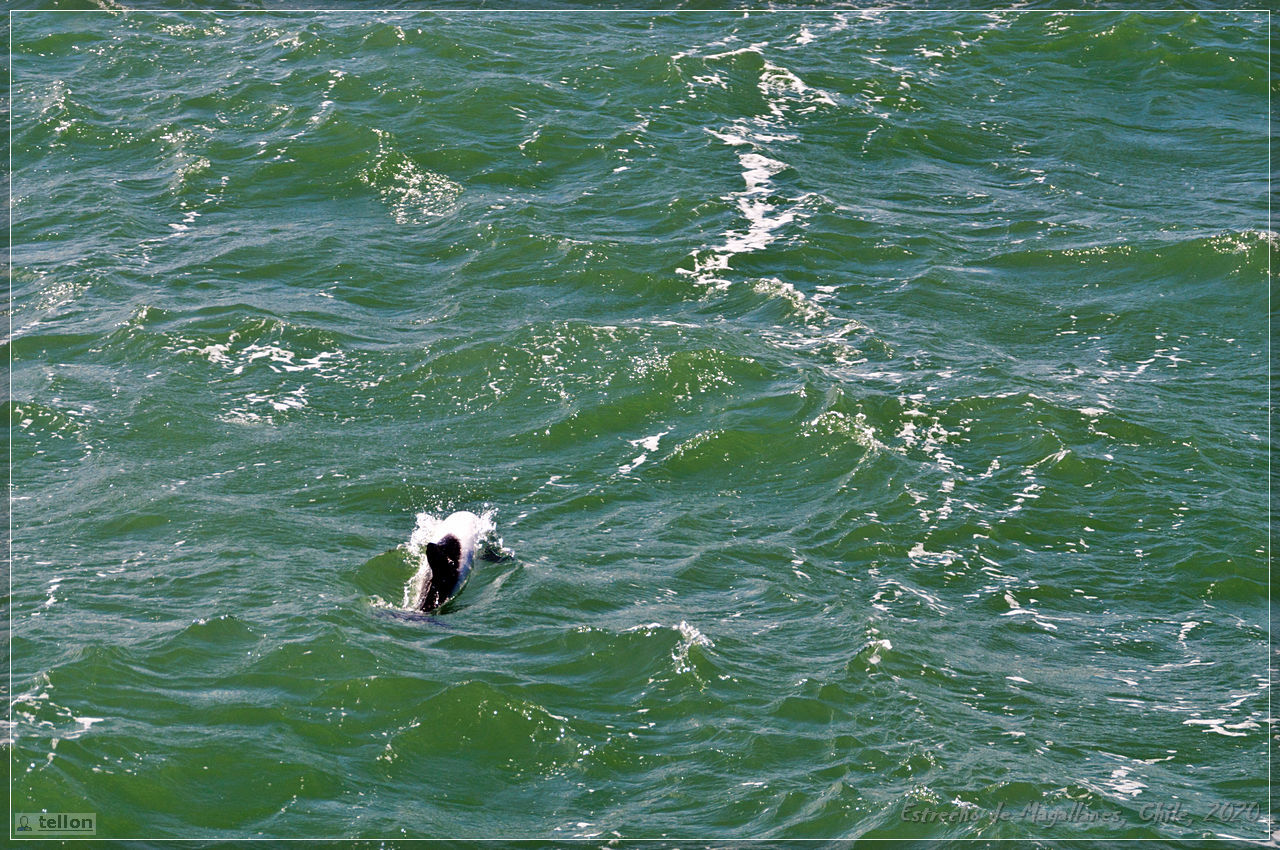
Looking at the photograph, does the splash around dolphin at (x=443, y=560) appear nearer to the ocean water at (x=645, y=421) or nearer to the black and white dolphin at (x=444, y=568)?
the black and white dolphin at (x=444, y=568)

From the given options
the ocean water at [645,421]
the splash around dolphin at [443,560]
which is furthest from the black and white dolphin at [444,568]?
the ocean water at [645,421]

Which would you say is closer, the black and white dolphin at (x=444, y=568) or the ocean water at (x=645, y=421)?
the ocean water at (x=645, y=421)

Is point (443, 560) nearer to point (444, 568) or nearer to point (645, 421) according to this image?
point (444, 568)

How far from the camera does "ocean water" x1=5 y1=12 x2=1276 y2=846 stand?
20875mm

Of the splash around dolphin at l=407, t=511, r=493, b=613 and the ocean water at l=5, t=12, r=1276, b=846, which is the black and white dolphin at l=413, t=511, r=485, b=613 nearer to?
the splash around dolphin at l=407, t=511, r=493, b=613

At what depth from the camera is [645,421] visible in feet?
95.3

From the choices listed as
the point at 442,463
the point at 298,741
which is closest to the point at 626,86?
the point at 442,463

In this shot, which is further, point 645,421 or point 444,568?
point 645,421

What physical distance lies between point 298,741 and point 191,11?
1226 inches

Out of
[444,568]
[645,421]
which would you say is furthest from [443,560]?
[645,421]

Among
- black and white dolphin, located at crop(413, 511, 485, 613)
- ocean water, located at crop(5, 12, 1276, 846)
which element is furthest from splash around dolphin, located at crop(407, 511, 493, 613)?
ocean water, located at crop(5, 12, 1276, 846)

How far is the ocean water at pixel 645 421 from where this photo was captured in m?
20.9

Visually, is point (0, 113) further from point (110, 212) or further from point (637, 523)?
point (637, 523)

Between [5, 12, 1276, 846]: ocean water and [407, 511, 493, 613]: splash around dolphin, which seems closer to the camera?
[5, 12, 1276, 846]: ocean water
